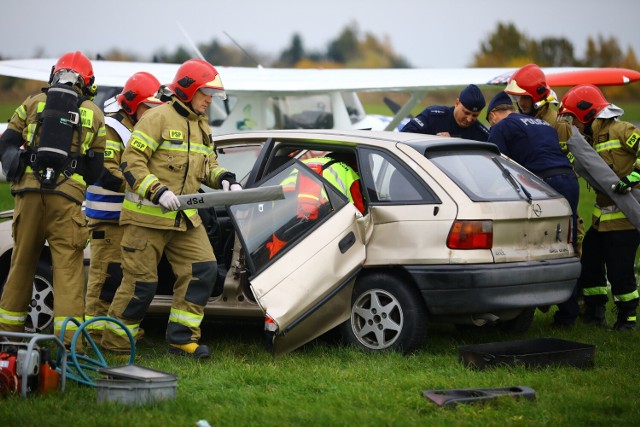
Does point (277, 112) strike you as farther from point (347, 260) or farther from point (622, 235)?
point (347, 260)

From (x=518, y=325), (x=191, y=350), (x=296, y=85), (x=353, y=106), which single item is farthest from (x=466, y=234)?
(x=353, y=106)

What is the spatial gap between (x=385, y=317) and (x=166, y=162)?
5.84 ft

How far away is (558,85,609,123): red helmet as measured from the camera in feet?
28.4

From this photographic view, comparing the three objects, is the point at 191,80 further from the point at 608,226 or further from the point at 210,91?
the point at 608,226

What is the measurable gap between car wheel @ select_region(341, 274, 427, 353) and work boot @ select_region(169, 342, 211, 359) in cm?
93

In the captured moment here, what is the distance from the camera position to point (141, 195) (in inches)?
267

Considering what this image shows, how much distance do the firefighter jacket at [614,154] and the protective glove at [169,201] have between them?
3.71m

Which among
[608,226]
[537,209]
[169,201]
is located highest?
[169,201]

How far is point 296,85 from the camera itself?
17.5 meters

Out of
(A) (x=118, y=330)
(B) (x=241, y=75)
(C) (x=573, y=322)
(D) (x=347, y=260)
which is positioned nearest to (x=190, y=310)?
(A) (x=118, y=330)

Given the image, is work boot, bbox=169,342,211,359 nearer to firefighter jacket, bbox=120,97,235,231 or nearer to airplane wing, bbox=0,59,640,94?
firefighter jacket, bbox=120,97,235,231

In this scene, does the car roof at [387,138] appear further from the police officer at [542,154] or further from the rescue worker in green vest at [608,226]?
the rescue worker in green vest at [608,226]

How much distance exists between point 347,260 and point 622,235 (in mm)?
2780

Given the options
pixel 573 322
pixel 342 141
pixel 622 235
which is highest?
pixel 342 141
